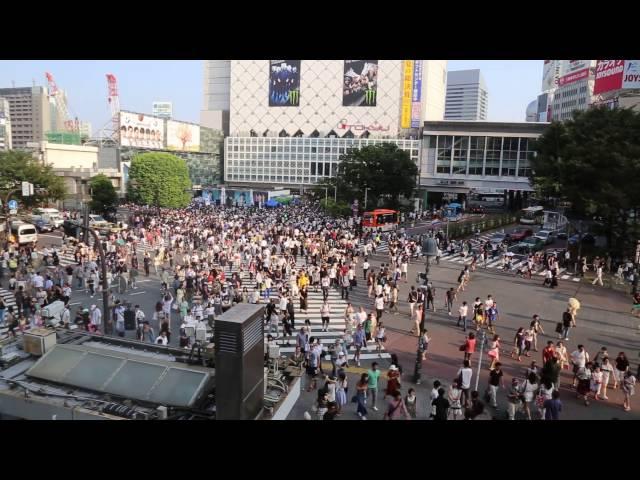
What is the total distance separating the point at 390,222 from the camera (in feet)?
147

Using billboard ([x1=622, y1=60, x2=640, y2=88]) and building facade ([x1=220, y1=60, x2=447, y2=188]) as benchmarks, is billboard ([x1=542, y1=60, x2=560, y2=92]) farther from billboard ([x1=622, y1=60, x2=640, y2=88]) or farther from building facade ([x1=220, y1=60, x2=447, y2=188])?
billboard ([x1=622, y1=60, x2=640, y2=88])

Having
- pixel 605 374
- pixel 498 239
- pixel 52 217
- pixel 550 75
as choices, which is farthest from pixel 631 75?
pixel 550 75

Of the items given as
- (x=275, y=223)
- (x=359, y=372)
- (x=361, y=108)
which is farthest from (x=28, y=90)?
(x=359, y=372)

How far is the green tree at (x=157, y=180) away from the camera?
48875 mm

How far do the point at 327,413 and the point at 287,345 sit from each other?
616 cm

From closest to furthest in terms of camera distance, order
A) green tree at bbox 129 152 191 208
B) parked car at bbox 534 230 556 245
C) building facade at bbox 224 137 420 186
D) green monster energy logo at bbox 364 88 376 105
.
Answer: parked car at bbox 534 230 556 245, green tree at bbox 129 152 191 208, building facade at bbox 224 137 420 186, green monster energy logo at bbox 364 88 376 105

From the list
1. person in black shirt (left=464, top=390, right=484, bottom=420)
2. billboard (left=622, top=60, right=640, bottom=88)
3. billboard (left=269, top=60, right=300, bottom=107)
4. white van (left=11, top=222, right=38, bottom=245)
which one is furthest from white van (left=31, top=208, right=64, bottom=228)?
billboard (left=269, top=60, right=300, bottom=107)

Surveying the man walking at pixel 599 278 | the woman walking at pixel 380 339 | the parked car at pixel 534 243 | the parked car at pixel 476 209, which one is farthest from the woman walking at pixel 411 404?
the parked car at pixel 476 209

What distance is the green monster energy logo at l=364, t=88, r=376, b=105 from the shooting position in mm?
79625

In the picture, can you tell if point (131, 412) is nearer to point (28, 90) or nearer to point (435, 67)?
point (435, 67)

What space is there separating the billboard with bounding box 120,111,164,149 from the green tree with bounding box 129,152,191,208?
1974 centimetres

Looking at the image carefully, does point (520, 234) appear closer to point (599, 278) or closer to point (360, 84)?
point (599, 278)

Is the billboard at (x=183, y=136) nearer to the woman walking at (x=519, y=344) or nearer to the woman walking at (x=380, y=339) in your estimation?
the woman walking at (x=380, y=339)

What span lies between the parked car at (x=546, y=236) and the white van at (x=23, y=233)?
32.4 metres
